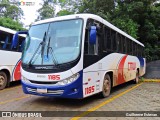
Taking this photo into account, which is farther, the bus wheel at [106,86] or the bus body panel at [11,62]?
the bus body panel at [11,62]

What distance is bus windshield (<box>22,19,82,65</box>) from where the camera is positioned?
669 cm

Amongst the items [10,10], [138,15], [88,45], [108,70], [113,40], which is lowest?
[108,70]

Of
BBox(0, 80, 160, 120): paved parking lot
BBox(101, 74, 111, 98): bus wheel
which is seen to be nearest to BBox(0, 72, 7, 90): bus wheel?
BBox(0, 80, 160, 120): paved parking lot

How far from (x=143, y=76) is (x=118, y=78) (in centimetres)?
742

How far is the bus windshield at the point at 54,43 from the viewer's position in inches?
263

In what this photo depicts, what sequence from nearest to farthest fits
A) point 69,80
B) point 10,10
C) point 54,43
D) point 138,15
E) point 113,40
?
point 69,80 < point 54,43 < point 113,40 < point 138,15 < point 10,10

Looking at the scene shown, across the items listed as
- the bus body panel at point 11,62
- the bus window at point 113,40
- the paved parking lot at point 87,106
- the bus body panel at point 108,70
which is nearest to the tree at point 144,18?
the bus body panel at point 108,70

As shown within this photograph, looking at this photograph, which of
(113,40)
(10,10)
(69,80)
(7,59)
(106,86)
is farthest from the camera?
(10,10)

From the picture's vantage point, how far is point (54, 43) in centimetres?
696

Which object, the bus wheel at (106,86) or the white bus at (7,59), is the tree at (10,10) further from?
the bus wheel at (106,86)

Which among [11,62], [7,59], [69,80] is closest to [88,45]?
[69,80]

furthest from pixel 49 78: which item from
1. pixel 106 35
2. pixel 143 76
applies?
pixel 143 76

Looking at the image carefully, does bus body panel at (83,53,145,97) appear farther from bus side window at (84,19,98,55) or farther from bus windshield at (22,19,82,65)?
bus windshield at (22,19,82,65)

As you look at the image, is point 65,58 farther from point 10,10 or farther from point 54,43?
point 10,10
